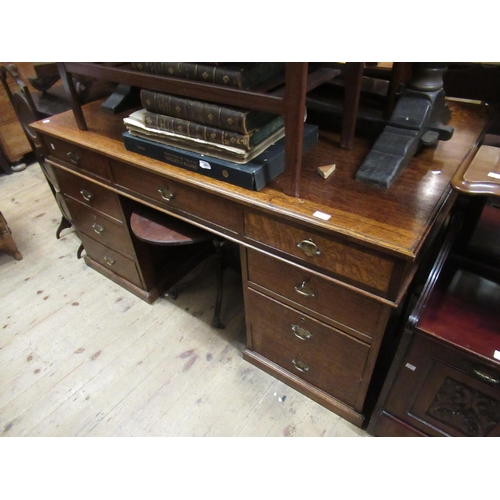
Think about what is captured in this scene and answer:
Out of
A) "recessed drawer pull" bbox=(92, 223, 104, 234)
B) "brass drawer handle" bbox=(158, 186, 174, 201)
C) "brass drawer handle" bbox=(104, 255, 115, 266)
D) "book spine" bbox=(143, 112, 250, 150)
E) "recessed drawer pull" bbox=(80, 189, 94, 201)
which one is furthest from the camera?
"brass drawer handle" bbox=(104, 255, 115, 266)

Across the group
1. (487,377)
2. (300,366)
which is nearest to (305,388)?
(300,366)

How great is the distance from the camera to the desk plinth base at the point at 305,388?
119 centimetres

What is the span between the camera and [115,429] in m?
1.23

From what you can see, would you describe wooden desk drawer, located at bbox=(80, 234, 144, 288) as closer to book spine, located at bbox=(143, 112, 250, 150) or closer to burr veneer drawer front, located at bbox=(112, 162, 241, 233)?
burr veneer drawer front, located at bbox=(112, 162, 241, 233)

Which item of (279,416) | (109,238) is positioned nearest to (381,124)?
(279,416)

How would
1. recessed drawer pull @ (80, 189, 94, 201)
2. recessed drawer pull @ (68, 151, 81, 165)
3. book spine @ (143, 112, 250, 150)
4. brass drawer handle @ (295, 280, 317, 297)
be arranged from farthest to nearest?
recessed drawer pull @ (80, 189, 94, 201) < recessed drawer pull @ (68, 151, 81, 165) < brass drawer handle @ (295, 280, 317, 297) < book spine @ (143, 112, 250, 150)

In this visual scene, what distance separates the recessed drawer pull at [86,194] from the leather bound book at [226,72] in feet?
2.29

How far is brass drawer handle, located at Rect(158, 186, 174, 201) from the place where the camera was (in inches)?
42.4

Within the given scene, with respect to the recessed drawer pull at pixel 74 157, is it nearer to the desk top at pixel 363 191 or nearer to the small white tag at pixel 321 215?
the desk top at pixel 363 191

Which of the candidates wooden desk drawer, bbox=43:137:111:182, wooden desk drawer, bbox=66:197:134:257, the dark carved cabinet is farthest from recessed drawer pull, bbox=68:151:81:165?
the dark carved cabinet

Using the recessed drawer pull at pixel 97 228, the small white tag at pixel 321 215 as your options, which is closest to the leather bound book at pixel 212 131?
the small white tag at pixel 321 215

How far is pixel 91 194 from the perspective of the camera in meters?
1.42

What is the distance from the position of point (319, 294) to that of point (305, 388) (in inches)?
18.7

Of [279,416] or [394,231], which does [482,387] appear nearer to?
[394,231]
